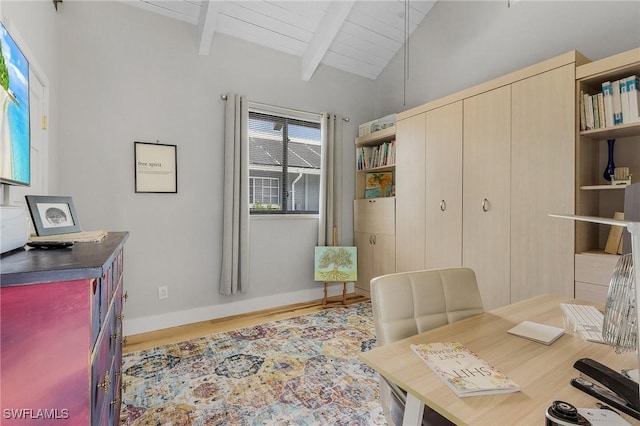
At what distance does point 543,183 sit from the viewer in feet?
7.09

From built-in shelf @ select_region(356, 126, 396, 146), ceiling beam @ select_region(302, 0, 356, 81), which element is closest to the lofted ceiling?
ceiling beam @ select_region(302, 0, 356, 81)

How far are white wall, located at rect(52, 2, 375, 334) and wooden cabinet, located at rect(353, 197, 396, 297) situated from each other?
0.93 metres

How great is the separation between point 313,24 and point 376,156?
1582 millimetres

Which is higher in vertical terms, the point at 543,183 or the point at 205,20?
the point at 205,20

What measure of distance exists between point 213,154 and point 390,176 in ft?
6.70

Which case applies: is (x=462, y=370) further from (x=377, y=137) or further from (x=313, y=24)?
(x=313, y=24)

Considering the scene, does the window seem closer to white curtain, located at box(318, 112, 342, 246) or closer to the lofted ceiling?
white curtain, located at box(318, 112, 342, 246)

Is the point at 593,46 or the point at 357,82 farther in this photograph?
the point at 357,82

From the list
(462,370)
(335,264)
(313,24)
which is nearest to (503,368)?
(462,370)

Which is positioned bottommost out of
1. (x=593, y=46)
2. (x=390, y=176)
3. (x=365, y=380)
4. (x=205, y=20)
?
(x=365, y=380)

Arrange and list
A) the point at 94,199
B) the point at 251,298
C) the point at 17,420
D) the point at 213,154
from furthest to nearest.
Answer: the point at 251,298, the point at 213,154, the point at 94,199, the point at 17,420

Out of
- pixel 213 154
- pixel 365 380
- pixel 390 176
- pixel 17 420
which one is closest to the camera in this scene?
pixel 17 420

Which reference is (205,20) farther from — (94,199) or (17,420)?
(17,420)

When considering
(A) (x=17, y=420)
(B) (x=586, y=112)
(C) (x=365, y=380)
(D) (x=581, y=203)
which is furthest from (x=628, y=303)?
(B) (x=586, y=112)
